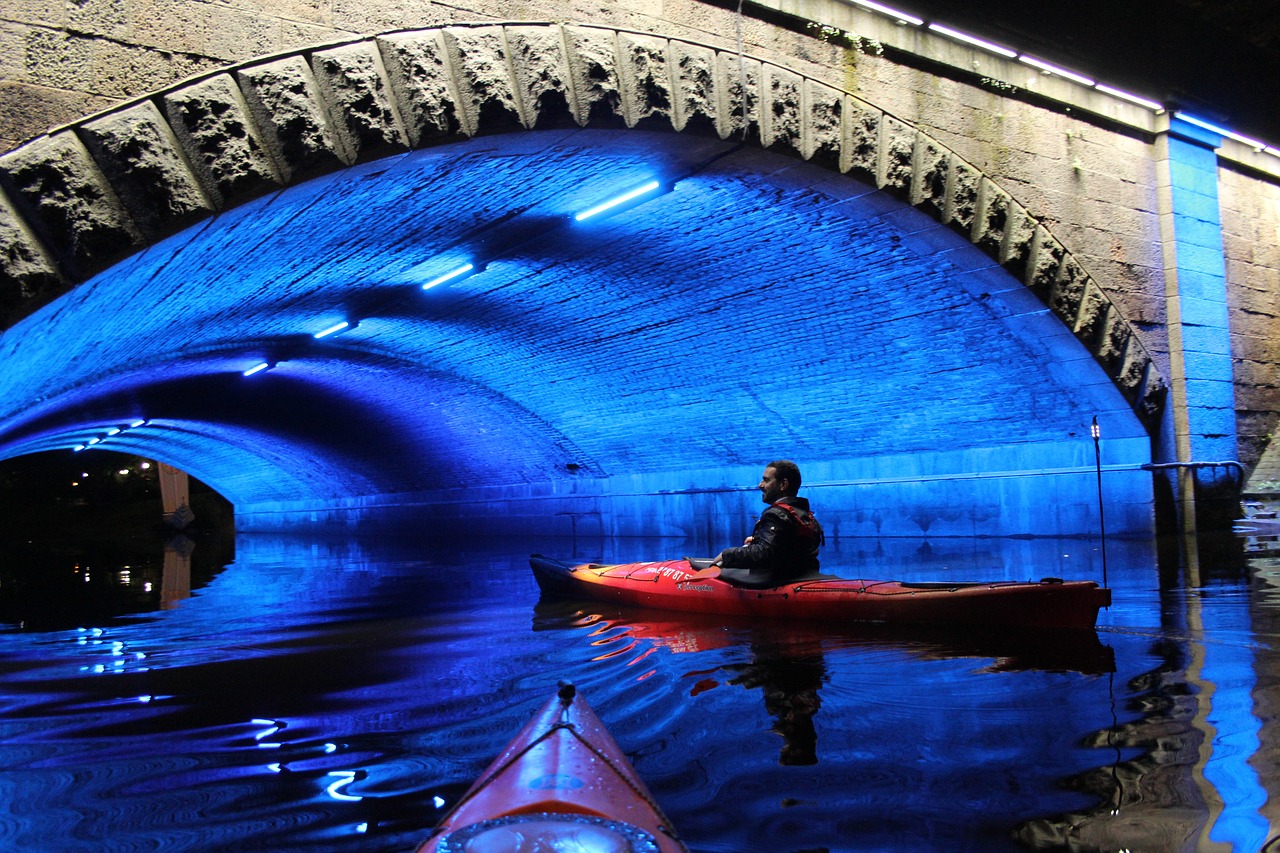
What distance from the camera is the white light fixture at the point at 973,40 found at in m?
9.38

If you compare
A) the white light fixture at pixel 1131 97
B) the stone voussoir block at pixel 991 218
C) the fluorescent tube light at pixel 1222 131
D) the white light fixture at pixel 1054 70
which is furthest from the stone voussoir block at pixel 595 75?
the fluorescent tube light at pixel 1222 131

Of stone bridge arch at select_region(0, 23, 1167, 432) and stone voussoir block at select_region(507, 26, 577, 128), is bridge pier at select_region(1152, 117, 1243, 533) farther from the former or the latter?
stone voussoir block at select_region(507, 26, 577, 128)

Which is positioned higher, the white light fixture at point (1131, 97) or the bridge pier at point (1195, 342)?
the white light fixture at point (1131, 97)

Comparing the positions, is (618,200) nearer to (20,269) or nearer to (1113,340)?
(20,269)

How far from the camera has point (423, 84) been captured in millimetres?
6105

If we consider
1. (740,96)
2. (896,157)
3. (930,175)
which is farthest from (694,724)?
(930,175)

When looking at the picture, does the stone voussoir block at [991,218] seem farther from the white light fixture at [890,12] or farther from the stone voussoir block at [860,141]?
the white light fixture at [890,12]

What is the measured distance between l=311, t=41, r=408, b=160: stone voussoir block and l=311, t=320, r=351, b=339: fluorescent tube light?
7185 millimetres

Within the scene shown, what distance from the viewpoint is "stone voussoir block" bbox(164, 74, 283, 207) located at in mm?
5254

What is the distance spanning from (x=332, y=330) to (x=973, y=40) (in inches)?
331

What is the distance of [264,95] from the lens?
5531 mm

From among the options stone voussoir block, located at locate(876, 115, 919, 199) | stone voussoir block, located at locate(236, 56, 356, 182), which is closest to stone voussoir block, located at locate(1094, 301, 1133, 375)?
stone voussoir block, located at locate(876, 115, 919, 199)

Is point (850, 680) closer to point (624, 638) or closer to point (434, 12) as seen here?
point (624, 638)

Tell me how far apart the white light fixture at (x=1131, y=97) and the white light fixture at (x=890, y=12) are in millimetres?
2878
